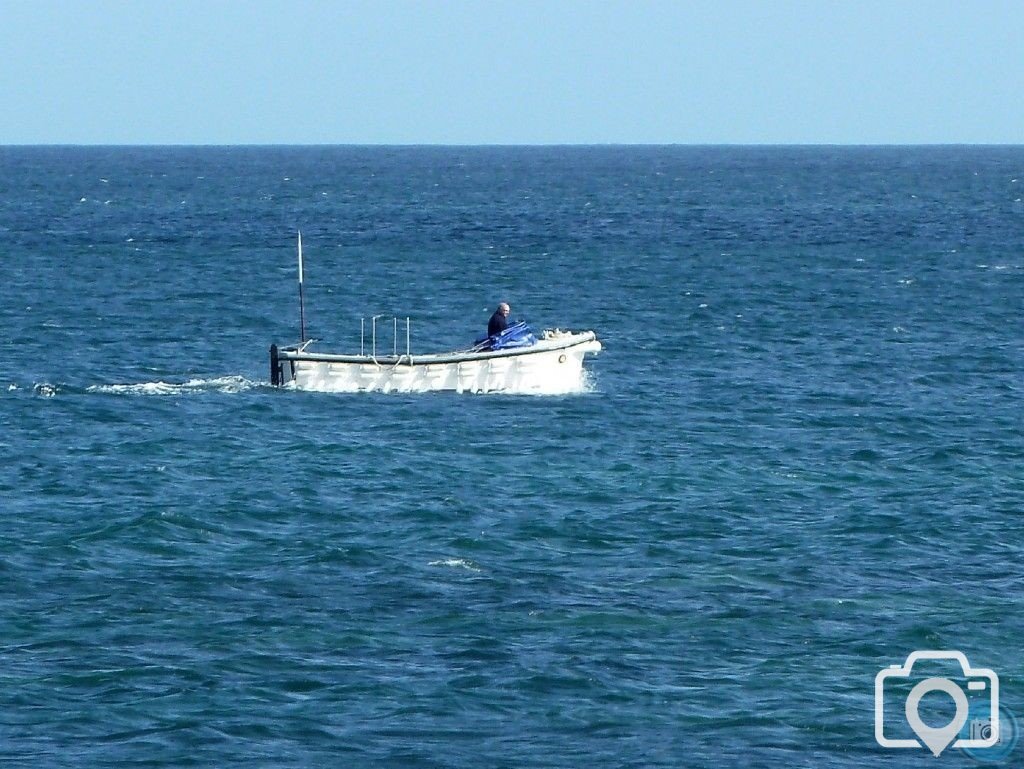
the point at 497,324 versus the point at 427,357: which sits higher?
the point at 497,324

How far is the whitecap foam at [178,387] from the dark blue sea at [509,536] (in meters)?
0.17

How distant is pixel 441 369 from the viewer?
4191cm

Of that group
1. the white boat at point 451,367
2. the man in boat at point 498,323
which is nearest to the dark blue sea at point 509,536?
the white boat at point 451,367

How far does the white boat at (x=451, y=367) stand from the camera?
137ft

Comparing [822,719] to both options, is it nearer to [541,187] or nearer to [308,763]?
[308,763]

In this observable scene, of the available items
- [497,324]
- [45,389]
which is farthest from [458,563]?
[45,389]

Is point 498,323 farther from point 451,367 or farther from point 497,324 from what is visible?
point 451,367

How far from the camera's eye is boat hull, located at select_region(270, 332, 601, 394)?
41.7 m

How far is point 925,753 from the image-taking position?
1975 cm

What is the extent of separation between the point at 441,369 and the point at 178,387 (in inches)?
276

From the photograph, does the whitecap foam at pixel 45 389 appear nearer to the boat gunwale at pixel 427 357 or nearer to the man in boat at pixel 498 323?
the boat gunwale at pixel 427 357

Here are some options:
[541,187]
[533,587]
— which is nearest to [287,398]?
[533,587]

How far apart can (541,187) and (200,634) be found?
15528 centimetres

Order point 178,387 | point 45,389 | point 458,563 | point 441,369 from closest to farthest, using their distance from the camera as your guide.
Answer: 1. point 458,563
2. point 441,369
3. point 45,389
4. point 178,387
